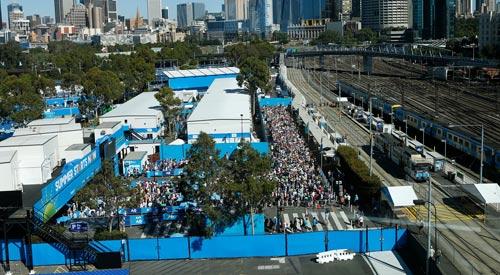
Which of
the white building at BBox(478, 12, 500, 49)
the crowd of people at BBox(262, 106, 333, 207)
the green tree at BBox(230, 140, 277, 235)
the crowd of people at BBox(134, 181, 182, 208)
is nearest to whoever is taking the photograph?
the green tree at BBox(230, 140, 277, 235)

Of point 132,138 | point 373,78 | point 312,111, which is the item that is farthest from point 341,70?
point 132,138

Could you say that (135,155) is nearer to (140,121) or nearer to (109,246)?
(140,121)

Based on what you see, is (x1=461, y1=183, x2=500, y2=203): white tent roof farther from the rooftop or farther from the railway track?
the rooftop

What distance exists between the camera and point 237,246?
19.6 metres

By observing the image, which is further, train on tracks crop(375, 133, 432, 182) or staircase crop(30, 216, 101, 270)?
train on tracks crop(375, 133, 432, 182)

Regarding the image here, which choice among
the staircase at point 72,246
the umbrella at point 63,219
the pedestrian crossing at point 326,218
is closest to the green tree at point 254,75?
the pedestrian crossing at point 326,218

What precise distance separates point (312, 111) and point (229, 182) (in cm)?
3116

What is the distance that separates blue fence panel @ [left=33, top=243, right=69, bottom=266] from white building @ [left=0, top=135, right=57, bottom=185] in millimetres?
3629

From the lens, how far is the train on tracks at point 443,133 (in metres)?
29.0

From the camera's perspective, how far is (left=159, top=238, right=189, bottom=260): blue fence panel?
19547 mm

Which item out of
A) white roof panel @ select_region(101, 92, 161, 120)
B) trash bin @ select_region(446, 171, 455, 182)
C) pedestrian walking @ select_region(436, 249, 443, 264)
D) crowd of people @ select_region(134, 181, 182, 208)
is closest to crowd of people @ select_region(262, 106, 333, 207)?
crowd of people @ select_region(134, 181, 182, 208)

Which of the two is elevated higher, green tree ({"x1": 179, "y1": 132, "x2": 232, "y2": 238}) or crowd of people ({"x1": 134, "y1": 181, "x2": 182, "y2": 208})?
green tree ({"x1": 179, "y1": 132, "x2": 232, "y2": 238})

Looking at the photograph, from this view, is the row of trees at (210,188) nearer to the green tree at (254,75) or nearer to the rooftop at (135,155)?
the rooftop at (135,155)

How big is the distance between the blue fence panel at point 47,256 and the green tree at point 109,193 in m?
2.05
